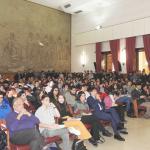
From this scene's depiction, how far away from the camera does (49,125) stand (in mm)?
4367

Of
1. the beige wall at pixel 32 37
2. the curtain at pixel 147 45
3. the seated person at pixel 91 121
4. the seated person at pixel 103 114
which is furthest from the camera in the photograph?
the beige wall at pixel 32 37

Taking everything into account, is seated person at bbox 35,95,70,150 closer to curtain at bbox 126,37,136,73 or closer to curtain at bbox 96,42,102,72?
curtain at bbox 126,37,136,73

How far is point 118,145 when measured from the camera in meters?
5.24

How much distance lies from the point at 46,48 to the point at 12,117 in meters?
13.4

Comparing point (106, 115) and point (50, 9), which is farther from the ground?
point (50, 9)

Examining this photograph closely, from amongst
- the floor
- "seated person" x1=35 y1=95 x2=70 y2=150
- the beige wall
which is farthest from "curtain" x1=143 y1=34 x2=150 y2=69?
"seated person" x1=35 y1=95 x2=70 y2=150

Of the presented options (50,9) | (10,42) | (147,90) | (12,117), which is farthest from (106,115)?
(50,9)

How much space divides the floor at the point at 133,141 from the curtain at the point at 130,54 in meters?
7.96

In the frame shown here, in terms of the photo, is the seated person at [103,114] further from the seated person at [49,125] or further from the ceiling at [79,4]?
the ceiling at [79,4]

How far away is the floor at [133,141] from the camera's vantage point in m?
5.10

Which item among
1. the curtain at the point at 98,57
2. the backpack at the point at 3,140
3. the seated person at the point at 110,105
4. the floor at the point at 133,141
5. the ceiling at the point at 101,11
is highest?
the ceiling at the point at 101,11

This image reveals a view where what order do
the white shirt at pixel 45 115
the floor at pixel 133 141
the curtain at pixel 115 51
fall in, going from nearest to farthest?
1. the white shirt at pixel 45 115
2. the floor at pixel 133 141
3. the curtain at pixel 115 51

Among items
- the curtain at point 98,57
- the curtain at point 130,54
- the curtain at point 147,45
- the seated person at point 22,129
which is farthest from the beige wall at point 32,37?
the seated person at point 22,129

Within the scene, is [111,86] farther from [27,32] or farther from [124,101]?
[27,32]
